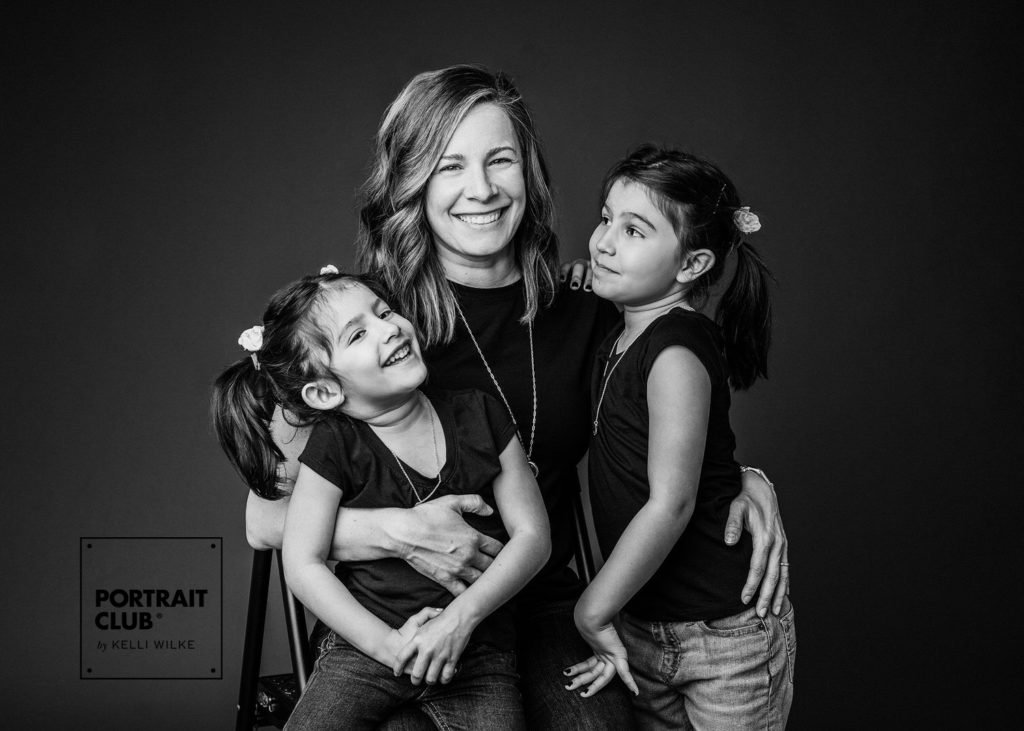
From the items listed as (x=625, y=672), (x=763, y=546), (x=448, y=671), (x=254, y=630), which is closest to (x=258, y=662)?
(x=254, y=630)

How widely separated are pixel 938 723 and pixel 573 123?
2.29 metres

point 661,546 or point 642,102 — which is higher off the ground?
point 642,102

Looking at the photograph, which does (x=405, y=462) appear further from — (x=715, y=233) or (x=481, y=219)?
(x=715, y=233)

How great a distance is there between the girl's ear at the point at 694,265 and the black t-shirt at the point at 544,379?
30cm

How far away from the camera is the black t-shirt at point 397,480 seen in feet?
6.28

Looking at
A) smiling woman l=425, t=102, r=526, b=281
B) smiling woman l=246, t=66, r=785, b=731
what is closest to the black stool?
smiling woman l=246, t=66, r=785, b=731

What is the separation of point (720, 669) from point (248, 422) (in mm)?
955

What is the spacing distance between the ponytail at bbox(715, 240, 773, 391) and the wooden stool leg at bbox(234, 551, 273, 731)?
1002 mm

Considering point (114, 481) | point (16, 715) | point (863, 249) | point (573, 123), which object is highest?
point (573, 123)

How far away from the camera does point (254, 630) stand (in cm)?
224

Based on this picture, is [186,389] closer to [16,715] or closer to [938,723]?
[16,715]

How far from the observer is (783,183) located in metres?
3.56

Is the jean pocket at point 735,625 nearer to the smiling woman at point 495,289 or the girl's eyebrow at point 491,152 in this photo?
the smiling woman at point 495,289

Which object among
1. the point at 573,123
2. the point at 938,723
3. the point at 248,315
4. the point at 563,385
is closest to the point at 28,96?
the point at 248,315
